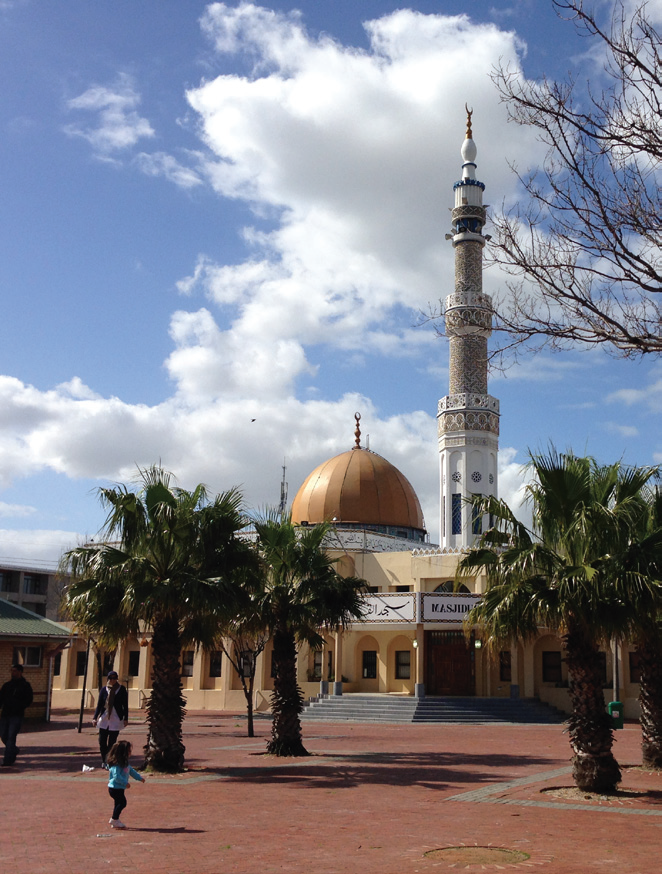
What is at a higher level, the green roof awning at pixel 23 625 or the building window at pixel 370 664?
the green roof awning at pixel 23 625

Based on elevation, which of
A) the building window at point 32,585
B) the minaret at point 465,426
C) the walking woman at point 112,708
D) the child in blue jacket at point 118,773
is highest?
the minaret at point 465,426

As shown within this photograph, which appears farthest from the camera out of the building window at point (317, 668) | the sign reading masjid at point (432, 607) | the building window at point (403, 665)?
the building window at point (317, 668)

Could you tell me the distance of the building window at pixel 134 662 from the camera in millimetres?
43438

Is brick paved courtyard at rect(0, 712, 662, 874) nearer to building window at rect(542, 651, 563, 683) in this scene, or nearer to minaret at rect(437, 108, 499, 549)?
building window at rect(542, 651, 563, 683)

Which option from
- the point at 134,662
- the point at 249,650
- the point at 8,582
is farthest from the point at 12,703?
the point at 8,582

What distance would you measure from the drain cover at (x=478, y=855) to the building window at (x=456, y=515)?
112 ft

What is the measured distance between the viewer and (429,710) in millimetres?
32594

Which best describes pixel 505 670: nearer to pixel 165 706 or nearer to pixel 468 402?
pixel 468 402

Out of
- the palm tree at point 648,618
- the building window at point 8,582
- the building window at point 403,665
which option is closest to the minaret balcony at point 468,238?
the building window at point 403,665

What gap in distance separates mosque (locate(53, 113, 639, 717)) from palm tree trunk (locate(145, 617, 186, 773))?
590 inches

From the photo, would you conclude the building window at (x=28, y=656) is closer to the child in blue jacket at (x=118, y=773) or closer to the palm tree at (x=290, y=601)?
the palm tree at (x=290, y=601)

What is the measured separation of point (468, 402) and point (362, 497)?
26.0 feet

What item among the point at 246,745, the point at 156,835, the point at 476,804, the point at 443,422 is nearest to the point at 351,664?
the point at 443,422

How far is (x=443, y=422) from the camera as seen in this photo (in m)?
44.6
